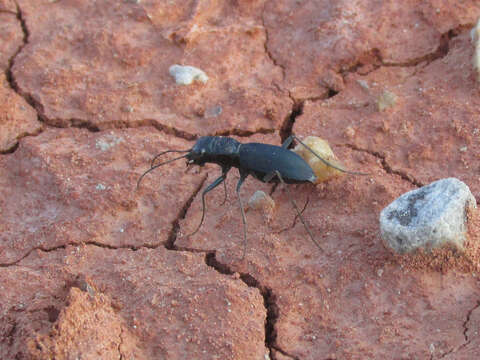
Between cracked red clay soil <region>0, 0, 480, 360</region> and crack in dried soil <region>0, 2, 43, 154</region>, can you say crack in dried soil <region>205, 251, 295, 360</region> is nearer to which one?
cracked red clay soil <region>0, 0, 480, 360</region>

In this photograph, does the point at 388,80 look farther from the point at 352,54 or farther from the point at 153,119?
the point at 153,119

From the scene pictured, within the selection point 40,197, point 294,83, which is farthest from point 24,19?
point 294,83

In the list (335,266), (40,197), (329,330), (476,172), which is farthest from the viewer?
(40,197)

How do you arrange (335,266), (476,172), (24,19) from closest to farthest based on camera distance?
1. (335,266)
2. (476,172)
3. (24,19)

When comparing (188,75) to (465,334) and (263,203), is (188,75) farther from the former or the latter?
(465,334)

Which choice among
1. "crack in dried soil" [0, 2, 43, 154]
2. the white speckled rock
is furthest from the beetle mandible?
"crack in dried soil" [0, 2, 43, 154]

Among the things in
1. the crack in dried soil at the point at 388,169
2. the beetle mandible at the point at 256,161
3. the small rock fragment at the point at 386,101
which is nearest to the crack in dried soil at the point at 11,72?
the beetle mandible at the point at 256,161
